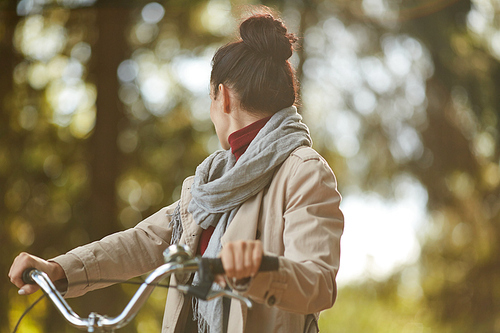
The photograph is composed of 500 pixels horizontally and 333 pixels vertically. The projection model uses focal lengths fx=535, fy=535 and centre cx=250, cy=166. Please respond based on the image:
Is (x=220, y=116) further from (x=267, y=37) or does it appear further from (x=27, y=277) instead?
(x=27, y=277)

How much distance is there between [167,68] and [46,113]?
1.31m

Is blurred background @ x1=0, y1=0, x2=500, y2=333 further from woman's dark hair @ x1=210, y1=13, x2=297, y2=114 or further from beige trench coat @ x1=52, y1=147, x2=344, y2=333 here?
woman's dark hair @ x1=210, y1=13, x2=297, y2=114

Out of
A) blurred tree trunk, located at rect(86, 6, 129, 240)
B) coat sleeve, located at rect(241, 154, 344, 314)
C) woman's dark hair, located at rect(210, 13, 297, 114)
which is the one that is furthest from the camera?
blurred tree trunk, located at rect(86, 6, 129, 240)

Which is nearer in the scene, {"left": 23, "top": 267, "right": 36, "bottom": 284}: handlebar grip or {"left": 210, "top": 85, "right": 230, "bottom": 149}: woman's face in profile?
{"left": 23, "top": 267, "right": 36, "bottom": 284}: handlebar grip

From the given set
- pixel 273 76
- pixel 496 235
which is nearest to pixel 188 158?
pixel 496 235

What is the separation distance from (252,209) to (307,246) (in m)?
0.29

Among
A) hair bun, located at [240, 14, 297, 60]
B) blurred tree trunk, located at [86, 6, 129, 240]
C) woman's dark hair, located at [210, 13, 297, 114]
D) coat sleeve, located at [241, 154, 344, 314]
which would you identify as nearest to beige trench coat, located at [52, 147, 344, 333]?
coat sleeve, located at [241, 154, 344, 314]

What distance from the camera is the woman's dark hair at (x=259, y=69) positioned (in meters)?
1.75

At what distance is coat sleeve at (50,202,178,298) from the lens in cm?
178

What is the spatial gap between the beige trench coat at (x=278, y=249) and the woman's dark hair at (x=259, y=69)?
23 centimetres

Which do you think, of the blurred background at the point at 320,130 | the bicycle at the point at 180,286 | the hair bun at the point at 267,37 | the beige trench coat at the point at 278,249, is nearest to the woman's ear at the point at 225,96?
the hair bun at the point at 267,37

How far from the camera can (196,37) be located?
18.3 ft

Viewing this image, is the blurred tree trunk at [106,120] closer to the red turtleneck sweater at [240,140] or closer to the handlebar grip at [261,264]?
the red turtleneck sweater at [240,140]

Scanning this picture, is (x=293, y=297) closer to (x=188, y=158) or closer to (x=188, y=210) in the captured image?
(x=188, y=210)
